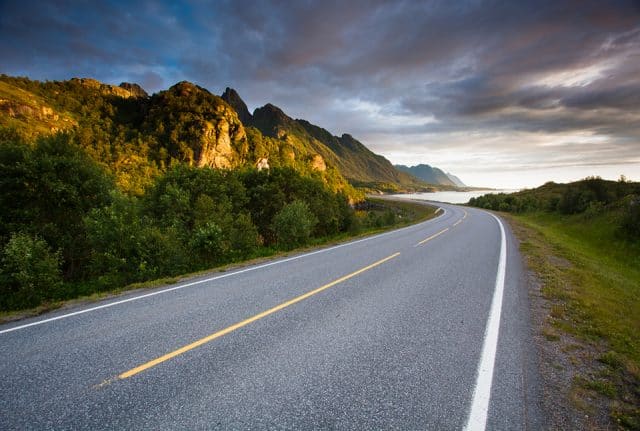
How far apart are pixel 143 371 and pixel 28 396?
108cm

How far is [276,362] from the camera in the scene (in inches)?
144

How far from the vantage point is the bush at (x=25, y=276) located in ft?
21.4

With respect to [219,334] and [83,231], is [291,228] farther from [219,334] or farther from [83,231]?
[219,334]

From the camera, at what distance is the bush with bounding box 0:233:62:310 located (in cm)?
653

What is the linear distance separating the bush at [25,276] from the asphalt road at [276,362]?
2236mm

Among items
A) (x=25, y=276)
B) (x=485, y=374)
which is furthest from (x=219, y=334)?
(x=25, y=276)

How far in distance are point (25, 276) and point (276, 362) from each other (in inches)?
285

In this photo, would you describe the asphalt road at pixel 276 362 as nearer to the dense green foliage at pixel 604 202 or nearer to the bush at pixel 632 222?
the bush at pixel 632 222

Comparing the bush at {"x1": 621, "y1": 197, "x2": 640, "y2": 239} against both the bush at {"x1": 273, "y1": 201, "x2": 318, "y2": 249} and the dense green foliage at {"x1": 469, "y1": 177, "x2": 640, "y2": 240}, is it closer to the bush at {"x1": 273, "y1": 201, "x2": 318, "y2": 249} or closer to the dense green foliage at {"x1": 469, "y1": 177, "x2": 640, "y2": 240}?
the dense green foliage at {"x1": 469, "y1": 177, "x2": 640, "y2": 240}

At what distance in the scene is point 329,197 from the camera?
1017 inches

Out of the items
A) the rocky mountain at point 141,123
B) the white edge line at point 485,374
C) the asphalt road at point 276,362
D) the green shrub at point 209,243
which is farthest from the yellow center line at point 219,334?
the rocky mountain at point 141,123

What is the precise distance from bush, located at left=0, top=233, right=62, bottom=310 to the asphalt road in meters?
2.24

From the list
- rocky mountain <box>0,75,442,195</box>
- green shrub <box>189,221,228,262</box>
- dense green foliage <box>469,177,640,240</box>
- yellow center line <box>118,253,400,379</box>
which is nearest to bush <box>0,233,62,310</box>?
green shrub <box>189,221,228,262</box>

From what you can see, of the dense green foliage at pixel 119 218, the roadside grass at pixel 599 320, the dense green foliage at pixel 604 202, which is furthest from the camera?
the dense green foliage at pixel 604 202
